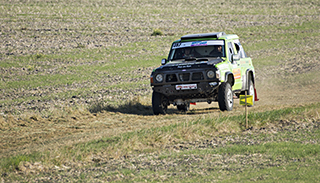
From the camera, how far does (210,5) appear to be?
63188 millimetres

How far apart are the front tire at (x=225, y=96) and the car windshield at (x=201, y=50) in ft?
4.27

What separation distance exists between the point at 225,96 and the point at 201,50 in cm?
186

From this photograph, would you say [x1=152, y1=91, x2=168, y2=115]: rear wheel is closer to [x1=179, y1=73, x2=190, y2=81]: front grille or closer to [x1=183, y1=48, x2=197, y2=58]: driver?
[x1=179, y1=73, x2=190, y2=81]: front grille

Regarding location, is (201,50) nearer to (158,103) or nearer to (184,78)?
(184,78)

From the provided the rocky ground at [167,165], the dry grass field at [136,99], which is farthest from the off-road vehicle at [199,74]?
the rocky ground at [167,165]

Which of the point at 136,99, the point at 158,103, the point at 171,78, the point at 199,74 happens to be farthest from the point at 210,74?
the point at 136,99

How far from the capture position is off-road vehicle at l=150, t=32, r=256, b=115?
39.5 ft

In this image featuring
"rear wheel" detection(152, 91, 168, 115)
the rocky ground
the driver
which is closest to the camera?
the rocky ground

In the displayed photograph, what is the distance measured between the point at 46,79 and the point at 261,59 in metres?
15.2

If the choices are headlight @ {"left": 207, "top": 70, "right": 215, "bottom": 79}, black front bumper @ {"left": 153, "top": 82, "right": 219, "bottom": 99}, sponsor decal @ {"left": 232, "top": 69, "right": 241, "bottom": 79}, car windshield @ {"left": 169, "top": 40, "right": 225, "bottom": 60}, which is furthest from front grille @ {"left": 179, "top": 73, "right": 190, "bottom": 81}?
sponsor decal @ {"left": 232, "top": 69, "right": 241, "bottom": 79}

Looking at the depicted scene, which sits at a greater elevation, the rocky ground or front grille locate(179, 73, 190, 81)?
front grille locate(179, 73, 190, 81)

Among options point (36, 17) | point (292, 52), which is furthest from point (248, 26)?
point (36, 17)

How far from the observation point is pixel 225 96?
1220cm

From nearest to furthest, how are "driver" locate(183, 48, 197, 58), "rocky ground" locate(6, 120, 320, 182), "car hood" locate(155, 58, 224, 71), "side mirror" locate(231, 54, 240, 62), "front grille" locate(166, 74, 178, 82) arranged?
"rocky ground" locate(6, 120, 320, 182), "car hood" locate(155, 58, 224, 71), "front grille" locate(166, 74, 178, 82), "side mirror" locate(231, 54, 240, 62), "driver" locate(183, 48, 197, 58)
